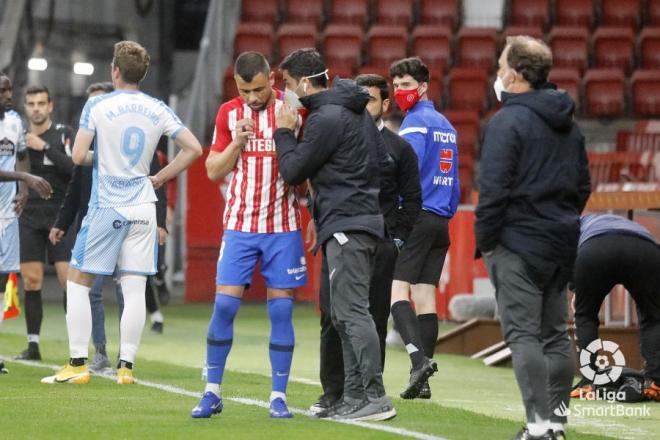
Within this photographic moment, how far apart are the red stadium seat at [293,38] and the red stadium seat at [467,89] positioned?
202cm

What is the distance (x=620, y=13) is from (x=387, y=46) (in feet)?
12.0

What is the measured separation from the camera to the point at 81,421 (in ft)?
22.9

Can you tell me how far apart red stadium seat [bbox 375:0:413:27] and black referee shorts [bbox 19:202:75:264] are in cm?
1190

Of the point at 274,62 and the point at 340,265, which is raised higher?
the point at 274,62

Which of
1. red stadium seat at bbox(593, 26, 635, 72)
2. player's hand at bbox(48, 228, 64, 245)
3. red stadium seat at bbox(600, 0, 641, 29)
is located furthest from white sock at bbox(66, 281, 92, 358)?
red stadium seat at bbox(600, 0, 641, 29)

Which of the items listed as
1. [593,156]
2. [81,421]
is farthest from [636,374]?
[593,156]

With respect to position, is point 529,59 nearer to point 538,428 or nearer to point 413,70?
point 538,428

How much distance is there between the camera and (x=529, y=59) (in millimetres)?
6324

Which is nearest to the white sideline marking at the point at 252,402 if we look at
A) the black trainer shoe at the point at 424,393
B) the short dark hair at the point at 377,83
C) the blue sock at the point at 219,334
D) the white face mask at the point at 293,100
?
the blue sock at the point at 219,334

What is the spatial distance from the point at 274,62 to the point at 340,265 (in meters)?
13.8

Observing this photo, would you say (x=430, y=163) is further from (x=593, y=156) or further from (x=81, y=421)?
(x=593, y=156)

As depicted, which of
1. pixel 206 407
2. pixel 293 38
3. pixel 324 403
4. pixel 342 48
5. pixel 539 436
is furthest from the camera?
pixel 342 48

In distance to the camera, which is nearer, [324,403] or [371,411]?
[371,411]

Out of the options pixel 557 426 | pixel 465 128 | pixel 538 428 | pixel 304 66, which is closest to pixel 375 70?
pixel 465 128
